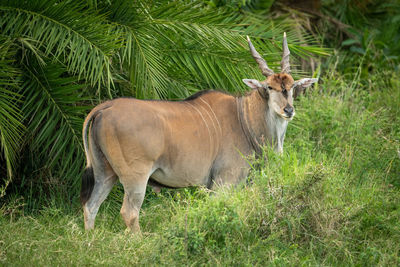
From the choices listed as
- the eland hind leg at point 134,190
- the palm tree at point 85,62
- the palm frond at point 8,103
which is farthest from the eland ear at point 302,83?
the palm frond at point 8,103

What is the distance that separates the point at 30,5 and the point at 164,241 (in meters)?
2.61

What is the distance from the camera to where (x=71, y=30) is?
564cm

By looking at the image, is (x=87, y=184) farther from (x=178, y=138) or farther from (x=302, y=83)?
(x=302, y=83)

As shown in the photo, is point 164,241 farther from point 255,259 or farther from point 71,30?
point 71,30

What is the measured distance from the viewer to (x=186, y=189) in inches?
196

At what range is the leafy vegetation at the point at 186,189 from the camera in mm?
4574

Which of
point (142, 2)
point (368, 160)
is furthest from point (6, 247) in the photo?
point (368, 160)

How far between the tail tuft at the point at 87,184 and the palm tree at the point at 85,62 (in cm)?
62

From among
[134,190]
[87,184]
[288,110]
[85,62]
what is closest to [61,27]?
[85,62]

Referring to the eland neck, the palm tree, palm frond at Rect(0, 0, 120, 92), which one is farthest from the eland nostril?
palm frond at Rect(0, 0, 120, 92)

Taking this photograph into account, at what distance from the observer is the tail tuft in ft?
17.2

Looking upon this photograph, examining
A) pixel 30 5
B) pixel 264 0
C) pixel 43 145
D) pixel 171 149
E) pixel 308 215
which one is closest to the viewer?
pixel 308 215

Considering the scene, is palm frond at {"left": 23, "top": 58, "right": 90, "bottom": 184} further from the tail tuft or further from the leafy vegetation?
the tail tuft

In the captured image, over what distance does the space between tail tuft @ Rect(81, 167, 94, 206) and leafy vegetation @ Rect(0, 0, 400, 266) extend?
254mm
